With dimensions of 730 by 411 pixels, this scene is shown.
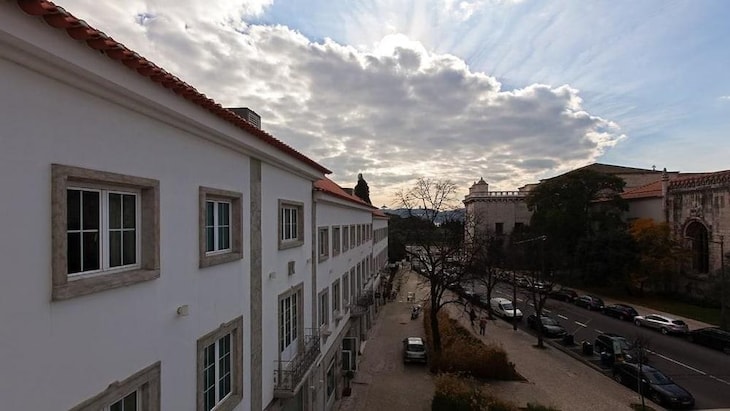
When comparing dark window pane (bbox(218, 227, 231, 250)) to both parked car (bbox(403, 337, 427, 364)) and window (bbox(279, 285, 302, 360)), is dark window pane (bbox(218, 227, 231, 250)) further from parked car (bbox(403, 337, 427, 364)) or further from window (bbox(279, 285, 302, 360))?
parked car (bbox(403, 337, 427, 364))

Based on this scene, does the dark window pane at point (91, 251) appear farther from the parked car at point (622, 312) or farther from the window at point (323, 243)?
the parked car at point (622, 312)

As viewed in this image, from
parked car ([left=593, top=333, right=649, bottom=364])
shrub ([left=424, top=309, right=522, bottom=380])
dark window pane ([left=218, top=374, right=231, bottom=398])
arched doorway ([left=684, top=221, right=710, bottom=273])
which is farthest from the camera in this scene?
arched doorway ([left=684, top=221, right=710, bottom=273])

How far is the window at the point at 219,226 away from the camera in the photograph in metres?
6.63

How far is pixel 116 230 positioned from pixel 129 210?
34 cm

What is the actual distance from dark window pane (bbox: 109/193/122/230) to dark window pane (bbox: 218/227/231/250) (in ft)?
8.57

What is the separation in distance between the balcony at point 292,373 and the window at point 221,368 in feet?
7.15

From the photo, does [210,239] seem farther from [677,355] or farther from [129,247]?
[677,355]

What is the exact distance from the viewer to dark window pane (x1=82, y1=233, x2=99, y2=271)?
14.6 ft

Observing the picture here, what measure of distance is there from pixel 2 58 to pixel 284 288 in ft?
27.3

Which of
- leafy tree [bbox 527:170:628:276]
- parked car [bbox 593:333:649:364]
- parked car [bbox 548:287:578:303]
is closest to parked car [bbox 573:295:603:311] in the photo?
parked car [bbox 548:287:578:303]

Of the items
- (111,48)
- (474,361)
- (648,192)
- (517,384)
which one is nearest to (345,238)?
(474,361)

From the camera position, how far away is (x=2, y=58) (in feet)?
11.2

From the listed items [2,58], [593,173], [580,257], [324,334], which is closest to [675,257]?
[580,257]

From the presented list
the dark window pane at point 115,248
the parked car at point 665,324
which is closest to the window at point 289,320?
the dark window pane at point 115,248
